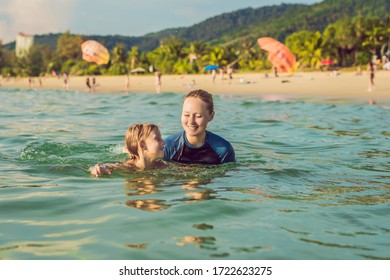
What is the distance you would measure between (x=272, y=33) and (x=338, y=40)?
103868mm

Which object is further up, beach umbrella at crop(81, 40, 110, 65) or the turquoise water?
beach umbrella at crop(81, 40, 110, 65)

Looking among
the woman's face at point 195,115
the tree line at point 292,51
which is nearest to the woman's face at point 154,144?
the woman's face at point 195,115

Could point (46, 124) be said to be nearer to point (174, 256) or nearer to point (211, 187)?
point (211, 187)

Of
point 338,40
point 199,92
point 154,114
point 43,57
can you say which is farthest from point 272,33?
point 199,92

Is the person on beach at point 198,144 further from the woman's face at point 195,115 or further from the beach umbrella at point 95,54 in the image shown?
the beach umbrella at point 95,54

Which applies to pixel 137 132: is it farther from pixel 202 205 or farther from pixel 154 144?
pixel 202 205

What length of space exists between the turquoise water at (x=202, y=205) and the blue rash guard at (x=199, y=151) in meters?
0.19

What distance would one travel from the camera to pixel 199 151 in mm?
6836

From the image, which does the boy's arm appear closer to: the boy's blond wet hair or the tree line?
the boy's blond wet hair

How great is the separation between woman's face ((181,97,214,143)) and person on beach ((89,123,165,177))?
39 cm

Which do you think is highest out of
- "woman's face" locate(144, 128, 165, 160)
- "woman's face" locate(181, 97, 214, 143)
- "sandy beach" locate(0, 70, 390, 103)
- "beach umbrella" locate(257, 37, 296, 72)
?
"beach umbrella" locate(257, 37, 296, 72)

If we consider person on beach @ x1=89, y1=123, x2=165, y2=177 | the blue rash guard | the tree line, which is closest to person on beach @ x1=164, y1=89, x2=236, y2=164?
the blue rash guard

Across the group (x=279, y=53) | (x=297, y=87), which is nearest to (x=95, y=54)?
(x=279, y=53)

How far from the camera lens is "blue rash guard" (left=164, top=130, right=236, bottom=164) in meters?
6.83
